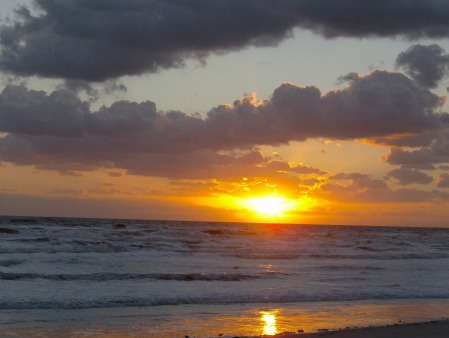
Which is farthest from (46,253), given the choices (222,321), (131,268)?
(222,321)

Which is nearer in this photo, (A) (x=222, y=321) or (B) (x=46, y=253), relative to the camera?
(A) (x=222, y=321)

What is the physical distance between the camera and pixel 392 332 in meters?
13.4

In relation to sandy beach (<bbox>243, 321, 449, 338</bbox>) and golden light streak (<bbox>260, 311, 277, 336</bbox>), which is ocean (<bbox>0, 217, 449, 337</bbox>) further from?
sandy beach (<bbox>243, 321, 449, 338</bbox>)

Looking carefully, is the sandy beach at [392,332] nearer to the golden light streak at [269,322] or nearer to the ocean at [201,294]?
the golden light streak at [269,322]

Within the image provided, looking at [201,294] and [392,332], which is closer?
[392,332]

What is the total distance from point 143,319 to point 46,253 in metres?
21.8

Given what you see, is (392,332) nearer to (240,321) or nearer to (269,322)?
(269,322)

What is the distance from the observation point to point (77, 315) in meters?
16.1

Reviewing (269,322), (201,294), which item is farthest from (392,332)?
(201,294)

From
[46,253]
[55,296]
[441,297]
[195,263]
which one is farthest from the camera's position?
[46,253]

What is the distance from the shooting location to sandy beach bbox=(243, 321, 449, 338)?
42.8ft

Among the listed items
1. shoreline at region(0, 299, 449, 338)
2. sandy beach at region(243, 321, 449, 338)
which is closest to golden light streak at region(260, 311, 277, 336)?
shoreline at region(0, 299, 449, 338)

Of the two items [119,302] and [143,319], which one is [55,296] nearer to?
[119,302]

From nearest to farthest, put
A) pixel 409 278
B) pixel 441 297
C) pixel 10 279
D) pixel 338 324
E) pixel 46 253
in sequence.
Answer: pixel 338 324 < pixel 441 297 < pixel 10 279 < pixel 409 278 < pixel 46 253
